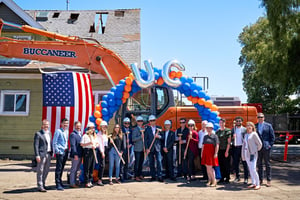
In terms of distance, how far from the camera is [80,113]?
11.8 meters

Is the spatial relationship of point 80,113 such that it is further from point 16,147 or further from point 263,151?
point 263,151

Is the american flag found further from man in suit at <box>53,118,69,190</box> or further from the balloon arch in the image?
man in suit at <box>53,118,69,190</box>

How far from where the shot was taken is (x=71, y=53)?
12.3m

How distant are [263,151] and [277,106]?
3449 centimetres

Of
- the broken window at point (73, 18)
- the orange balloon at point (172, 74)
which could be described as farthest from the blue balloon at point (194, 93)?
the broken window at point (73, 18)

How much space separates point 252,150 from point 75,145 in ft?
15.0

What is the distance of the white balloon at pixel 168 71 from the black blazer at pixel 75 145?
→ 324 cm

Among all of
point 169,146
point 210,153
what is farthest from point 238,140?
point 169,146

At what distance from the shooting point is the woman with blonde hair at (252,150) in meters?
8.34

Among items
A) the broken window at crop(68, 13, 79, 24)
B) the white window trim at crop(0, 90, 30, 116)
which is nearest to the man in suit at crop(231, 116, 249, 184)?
the white window trim at crop(0, 90, 30, 116)

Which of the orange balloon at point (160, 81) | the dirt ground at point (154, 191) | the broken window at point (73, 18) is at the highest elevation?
the broken window at point (73, 18)

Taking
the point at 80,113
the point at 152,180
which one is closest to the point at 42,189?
the point at 152,180

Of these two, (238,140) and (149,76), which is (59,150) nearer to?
(149,76)

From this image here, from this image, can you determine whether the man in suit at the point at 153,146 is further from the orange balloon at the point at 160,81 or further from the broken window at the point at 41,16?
the broken window at the point at 41,16
